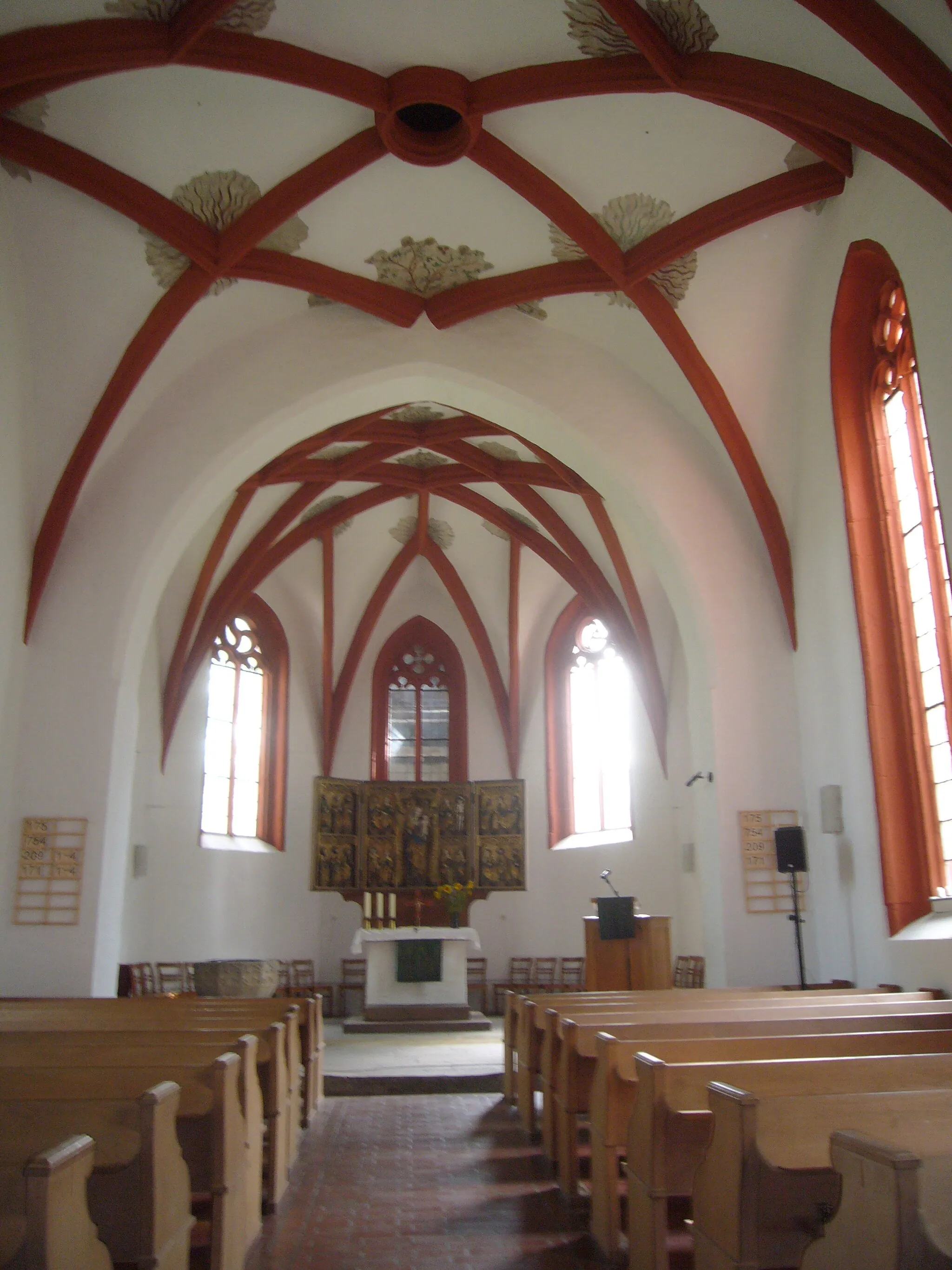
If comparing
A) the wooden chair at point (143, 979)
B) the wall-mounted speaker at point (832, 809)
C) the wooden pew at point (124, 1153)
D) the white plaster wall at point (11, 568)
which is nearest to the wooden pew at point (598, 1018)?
the wall-mounted speaker at point (832, 809)

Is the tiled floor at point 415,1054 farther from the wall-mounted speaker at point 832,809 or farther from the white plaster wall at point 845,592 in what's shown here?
the wall-mounted speaker at point 832,809

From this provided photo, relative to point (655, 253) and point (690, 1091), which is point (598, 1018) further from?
point (655, 253)

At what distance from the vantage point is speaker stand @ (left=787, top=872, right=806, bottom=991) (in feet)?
30.7

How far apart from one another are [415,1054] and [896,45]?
1024cm

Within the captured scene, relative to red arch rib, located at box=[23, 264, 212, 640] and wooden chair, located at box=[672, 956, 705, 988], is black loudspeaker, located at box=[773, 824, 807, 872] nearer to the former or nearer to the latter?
wooden chair, located at box=[672, 956, 705, 988]

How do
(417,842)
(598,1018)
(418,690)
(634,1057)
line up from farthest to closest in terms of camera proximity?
1. (418,690)
2. (417,842)
3. (598,1018)
4. (634,1057)

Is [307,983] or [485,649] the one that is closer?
[307,983]

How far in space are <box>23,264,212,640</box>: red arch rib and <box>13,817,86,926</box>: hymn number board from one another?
1.99 metres

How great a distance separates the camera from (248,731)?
56.5ft

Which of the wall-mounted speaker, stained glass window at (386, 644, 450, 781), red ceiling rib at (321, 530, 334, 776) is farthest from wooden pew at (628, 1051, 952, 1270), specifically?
stained glass window at (386, 644, 450, 781)

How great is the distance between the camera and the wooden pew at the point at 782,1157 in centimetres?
315

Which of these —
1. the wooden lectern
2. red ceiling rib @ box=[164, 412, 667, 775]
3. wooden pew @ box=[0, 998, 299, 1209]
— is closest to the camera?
wooden pew @ box=[0, 998, 299, 1209]

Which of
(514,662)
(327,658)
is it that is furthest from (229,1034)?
(514,662)

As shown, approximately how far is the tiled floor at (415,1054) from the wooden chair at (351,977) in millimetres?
2081
